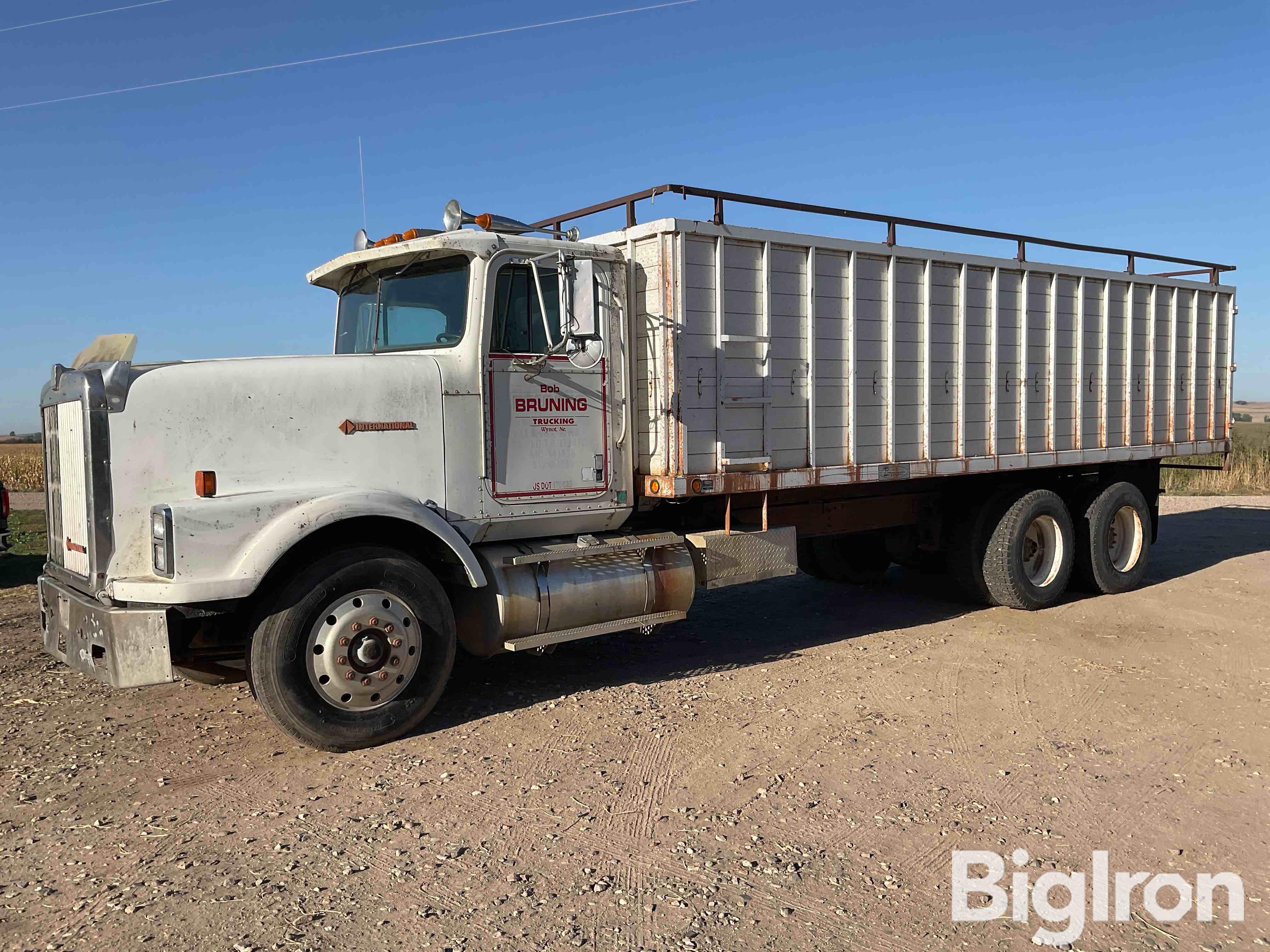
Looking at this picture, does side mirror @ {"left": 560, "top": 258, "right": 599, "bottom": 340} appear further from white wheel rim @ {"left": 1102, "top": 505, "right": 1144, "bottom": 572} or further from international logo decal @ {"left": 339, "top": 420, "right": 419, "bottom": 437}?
white wheel rim @ {"left": 1102, "top": 505, "right": 1144, "bottom": 572}

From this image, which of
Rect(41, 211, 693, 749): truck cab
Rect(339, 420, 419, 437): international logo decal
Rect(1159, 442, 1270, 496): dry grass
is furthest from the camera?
Rect(1159, 442, 1270, 496): dry grass

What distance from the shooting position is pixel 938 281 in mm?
8039

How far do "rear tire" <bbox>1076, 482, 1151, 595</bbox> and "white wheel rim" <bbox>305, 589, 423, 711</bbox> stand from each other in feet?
23.0

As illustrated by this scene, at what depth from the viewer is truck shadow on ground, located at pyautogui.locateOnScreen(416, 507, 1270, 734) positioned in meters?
6.38

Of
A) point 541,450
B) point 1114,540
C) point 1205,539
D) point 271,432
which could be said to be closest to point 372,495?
point 271,432

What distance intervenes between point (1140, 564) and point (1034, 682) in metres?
4.32

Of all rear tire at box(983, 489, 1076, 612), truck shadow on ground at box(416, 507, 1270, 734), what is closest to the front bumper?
truck shadow on ground at box(416, 507, 1270, 734)

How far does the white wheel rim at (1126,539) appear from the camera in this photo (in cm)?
995

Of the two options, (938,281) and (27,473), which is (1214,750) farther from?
(27,473)

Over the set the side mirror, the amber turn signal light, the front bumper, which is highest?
the side mirror

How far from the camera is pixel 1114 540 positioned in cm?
999

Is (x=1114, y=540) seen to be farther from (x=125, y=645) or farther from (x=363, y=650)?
(x=125, y=645)

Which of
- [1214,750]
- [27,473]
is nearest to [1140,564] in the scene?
[1214,750]

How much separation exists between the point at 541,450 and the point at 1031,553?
546cm
